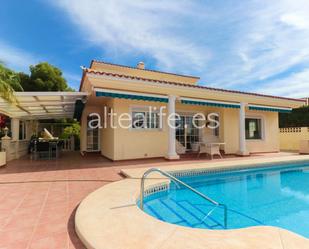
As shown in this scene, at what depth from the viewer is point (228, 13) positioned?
15.1 meters

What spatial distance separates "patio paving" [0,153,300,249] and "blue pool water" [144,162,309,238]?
3.03m

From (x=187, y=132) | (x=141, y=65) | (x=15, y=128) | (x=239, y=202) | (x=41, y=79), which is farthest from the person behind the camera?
(x=41, y=79)

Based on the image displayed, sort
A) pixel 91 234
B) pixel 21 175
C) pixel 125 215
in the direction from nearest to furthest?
pixel 91 234, pixel 125 215, pixel 21 175

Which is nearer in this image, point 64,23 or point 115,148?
point 115,148

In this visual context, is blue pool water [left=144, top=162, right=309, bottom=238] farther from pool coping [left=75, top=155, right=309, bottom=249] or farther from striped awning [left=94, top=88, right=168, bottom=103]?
striped awning [left=94, top=88, right=168, bottom=103]

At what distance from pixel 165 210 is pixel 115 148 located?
10.4 metres

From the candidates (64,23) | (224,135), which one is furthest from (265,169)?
(64,23)

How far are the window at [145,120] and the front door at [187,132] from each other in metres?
3.61

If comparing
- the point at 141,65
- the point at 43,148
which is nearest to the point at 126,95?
the point at 43,148

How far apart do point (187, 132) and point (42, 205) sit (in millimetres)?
17987

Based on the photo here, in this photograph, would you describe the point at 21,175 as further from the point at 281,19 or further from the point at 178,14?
the point at 281,19

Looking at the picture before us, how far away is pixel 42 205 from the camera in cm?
710

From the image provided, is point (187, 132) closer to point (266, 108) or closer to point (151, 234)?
point (266, 108)

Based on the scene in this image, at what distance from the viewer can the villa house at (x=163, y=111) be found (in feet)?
52.2
